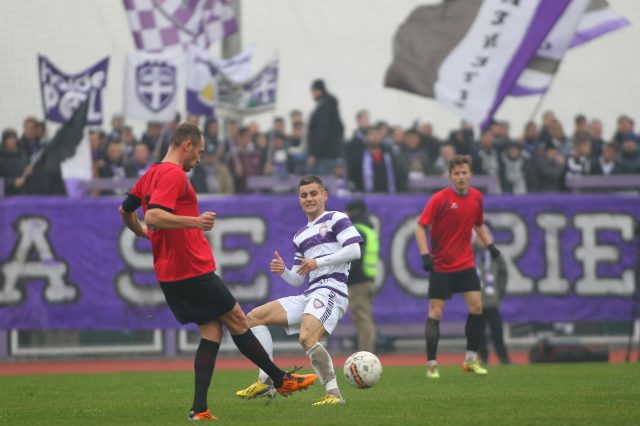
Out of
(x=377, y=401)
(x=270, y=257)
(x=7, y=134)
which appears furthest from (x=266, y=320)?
(x=7, y=134)

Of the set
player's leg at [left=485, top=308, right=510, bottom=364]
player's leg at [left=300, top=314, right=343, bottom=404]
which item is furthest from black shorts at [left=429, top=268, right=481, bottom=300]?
player's leg at [left=300, top=314, right=343, bottom=404]

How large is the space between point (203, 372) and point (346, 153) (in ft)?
38.8

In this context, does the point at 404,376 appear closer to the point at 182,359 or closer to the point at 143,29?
the point at 182,359

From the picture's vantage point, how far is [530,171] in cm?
2141

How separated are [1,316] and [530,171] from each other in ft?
29.8

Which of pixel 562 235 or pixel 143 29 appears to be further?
pixel 143 29

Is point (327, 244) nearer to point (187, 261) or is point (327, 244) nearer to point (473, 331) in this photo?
point (187, 261)

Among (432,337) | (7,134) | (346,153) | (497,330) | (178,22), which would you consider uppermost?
(178,22)

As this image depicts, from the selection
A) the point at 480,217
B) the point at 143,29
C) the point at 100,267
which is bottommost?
the point at 100,267

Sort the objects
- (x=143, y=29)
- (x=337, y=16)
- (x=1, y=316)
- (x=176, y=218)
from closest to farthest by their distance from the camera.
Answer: (x=176, y=218)
(x=1, y=316)
(x=143, y=29)
(x=337, y=16)

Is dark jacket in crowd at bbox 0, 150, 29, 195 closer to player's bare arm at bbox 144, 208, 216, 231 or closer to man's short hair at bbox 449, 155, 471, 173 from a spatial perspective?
man's short hair at bbox 449, 155, 471, 173

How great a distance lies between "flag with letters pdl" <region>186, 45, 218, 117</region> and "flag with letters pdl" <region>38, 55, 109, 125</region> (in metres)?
1.45

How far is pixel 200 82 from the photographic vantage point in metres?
21.1

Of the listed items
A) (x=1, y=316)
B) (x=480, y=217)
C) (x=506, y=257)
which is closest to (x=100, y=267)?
(x=1, y=316)
